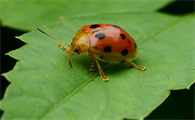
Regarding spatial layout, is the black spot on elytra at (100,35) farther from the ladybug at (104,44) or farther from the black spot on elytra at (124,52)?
the black spot on elytra at (124,52)

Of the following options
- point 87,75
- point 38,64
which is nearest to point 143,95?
point 87,75

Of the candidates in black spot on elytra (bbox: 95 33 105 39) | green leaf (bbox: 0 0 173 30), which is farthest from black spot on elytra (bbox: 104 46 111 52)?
green leaf (bbox: 0 0 173 30)

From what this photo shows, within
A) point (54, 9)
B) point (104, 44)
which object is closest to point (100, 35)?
point (104, 44)

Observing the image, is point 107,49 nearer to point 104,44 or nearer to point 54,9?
point 104,44

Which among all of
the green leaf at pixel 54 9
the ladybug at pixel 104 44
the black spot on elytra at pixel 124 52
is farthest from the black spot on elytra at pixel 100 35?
the green leaf at pixel 54 9

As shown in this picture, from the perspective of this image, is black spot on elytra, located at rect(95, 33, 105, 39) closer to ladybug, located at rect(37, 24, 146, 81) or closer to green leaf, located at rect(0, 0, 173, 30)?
ladybug, located at rect(37, 24, 146, 81)

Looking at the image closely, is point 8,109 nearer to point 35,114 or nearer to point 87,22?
point 35,114

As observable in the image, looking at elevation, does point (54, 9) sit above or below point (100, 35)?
below

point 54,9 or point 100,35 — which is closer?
point 100,35
